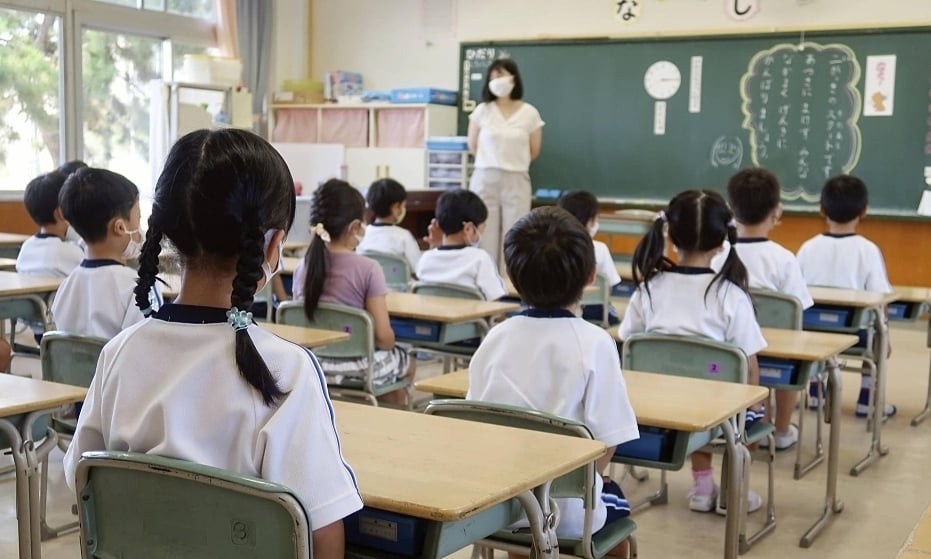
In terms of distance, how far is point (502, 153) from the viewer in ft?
22.6

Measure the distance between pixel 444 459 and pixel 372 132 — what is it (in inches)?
295

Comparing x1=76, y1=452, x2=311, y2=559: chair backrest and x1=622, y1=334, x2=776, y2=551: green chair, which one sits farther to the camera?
x1=622, y1=334, x2=776, y2=551: green chair

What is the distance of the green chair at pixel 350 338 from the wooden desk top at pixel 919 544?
2252mm

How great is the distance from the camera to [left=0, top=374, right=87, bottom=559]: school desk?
6.56 ft

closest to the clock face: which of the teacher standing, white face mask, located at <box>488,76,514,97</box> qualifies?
the teacher standing

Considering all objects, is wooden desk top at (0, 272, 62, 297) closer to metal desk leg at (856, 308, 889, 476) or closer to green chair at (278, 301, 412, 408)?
green chair at (278, 301, 412, 408)

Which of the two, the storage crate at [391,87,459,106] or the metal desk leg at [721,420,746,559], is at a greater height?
the storage crate at [391,87,459,106]

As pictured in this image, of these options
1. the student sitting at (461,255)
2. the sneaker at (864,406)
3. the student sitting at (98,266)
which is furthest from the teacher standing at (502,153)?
the student sitting at (98,266)

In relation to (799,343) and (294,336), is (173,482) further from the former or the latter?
(799,343)

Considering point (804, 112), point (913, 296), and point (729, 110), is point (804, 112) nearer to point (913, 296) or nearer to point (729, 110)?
point (729, 110)

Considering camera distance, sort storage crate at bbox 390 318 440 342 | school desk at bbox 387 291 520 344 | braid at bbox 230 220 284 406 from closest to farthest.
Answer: braid at bbox 230 220 284 406
school desk at bbox 387 291 520 344
storage crate at bbox 390 318 440 342

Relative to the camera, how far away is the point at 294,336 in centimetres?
298

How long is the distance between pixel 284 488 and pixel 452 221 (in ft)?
10.7

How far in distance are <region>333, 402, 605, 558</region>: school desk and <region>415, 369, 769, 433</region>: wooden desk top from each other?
384mm
